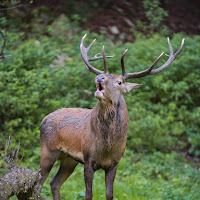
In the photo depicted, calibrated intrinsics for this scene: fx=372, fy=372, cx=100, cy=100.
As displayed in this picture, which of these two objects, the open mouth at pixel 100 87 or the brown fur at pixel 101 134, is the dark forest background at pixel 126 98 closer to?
the brown fur at pixel 101 134

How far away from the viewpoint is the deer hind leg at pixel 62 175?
20.1ft

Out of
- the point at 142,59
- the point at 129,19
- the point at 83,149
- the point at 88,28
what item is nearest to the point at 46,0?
the point at 88,28

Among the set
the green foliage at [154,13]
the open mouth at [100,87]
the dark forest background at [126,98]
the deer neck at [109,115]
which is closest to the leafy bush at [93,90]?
the dark forest background at [126,98]

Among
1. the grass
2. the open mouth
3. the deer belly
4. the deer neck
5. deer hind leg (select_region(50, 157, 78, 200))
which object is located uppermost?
the open mouth

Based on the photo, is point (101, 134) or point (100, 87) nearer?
point (100, 87)

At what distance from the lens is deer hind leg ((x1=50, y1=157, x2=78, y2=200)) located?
6141mm

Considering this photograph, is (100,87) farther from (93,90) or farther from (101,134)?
(93,90)

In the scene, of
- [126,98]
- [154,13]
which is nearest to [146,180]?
[126,98]

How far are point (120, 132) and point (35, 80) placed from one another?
4.34 m

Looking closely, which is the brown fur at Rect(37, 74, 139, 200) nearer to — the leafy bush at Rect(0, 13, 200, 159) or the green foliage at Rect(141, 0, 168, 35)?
the leafy bush at Rect(0, 13, 200, 159)

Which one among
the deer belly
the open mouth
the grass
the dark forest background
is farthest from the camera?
the dark forest background

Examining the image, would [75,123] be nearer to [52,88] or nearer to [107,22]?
[52,88]

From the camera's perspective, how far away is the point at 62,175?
244 inches

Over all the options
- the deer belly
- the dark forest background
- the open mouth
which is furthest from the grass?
the open mouth
